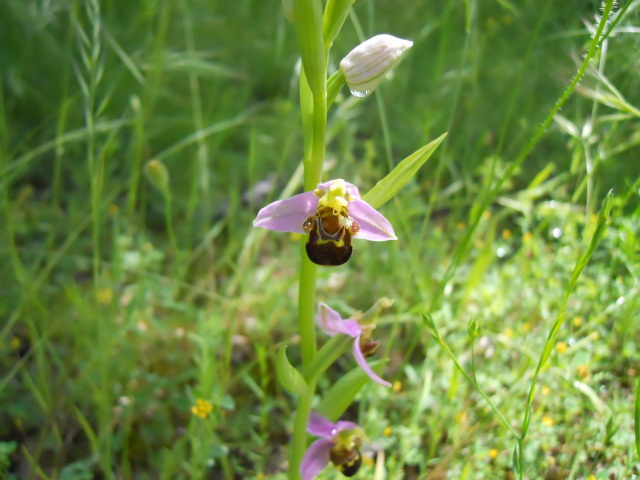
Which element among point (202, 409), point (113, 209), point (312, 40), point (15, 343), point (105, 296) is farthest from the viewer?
point (113, 209)

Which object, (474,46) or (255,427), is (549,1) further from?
(255,427)

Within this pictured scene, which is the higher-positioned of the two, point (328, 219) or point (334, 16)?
point (334, 16)

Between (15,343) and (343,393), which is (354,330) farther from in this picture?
(15,343)

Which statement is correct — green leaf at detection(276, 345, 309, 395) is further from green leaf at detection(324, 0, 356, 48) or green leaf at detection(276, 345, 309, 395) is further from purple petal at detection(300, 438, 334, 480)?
green leaf at detection(324, 0, 356, 48)

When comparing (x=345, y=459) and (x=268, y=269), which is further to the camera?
(x=268, y=269)

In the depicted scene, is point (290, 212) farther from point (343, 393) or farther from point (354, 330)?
point (343, 393)

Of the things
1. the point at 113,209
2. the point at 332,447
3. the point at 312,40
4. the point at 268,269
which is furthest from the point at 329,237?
the point at 113,209

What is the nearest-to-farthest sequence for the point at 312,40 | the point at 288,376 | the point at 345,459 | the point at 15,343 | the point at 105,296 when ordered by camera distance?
the point at 312,40, the point at 288,376, the point at 345,459, the point at 15,343, the point at 105,296

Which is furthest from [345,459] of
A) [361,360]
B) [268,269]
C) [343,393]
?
[268,269]

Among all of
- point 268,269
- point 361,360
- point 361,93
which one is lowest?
point 268,269
